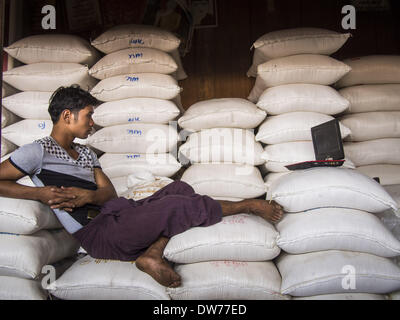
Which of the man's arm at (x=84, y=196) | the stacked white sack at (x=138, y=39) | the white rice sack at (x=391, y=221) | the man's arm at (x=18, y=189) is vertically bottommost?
the white rice sack at (x=391, y=221)

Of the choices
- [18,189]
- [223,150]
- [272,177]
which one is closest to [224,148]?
[223,150]

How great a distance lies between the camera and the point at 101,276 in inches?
39.2

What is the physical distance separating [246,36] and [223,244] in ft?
4.87

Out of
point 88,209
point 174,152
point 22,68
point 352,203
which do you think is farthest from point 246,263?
point 22,68

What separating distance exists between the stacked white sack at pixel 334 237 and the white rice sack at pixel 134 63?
917mm

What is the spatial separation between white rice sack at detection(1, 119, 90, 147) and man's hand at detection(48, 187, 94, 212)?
0.55 m

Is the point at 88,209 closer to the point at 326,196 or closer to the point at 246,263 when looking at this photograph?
the point at 246,263

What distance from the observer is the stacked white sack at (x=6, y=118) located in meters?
1.63

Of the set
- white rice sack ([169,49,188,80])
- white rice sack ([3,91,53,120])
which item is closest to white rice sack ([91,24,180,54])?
white rice sack ([169,49,188,80])

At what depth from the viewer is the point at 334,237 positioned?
3.28 feet

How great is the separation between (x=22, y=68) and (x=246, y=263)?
1518 mm

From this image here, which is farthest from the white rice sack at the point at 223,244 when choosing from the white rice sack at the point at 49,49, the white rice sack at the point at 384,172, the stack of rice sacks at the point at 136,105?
the white rice sack at the point at 49,49

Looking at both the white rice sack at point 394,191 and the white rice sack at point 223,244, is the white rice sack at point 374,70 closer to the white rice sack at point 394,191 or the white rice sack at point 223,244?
the white rice sack at point 394,191

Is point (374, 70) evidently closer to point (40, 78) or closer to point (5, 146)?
point (40, 78)
